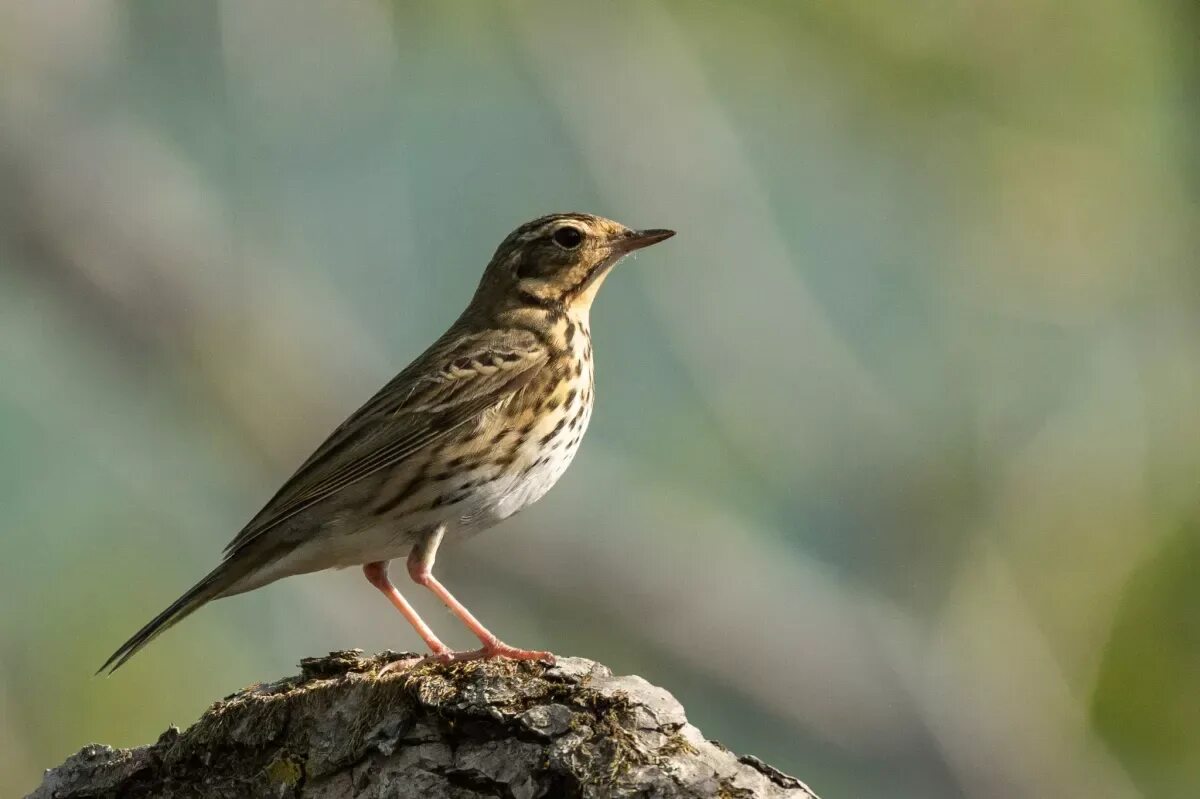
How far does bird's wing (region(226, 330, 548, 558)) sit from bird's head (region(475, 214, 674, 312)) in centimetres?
50

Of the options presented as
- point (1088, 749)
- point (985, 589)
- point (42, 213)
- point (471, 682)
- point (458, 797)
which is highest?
point (985, 589)

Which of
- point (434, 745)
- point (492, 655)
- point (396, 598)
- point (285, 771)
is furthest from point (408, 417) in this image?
point (434, 745)

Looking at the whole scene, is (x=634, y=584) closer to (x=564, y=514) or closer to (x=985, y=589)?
(x=564, y=514)

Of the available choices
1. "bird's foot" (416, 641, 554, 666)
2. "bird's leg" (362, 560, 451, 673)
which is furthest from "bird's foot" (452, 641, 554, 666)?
"bird's leg" (362, 560, 451, 673)

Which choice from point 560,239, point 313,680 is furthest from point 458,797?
point 560,239

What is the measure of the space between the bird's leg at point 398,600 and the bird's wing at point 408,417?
0.55m

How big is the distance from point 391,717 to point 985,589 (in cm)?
680

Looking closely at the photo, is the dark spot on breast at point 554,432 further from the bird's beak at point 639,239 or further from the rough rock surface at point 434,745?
the rough rock surface at point 434,745

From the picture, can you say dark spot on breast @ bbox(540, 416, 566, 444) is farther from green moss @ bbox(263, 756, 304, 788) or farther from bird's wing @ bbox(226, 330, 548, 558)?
green moss @ bbox(263, 756, 304, 788)

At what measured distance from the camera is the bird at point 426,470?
251 inches

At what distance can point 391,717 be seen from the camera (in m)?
4.33

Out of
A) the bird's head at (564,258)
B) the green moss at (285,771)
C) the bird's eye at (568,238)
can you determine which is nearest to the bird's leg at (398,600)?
the green moss at (285,771)

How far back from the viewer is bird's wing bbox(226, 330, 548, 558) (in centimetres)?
646

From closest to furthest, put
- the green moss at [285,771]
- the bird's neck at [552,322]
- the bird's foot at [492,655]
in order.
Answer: the green moss at [285,771], the bird's foot at [492,655], the bird's neck at [552,322]
